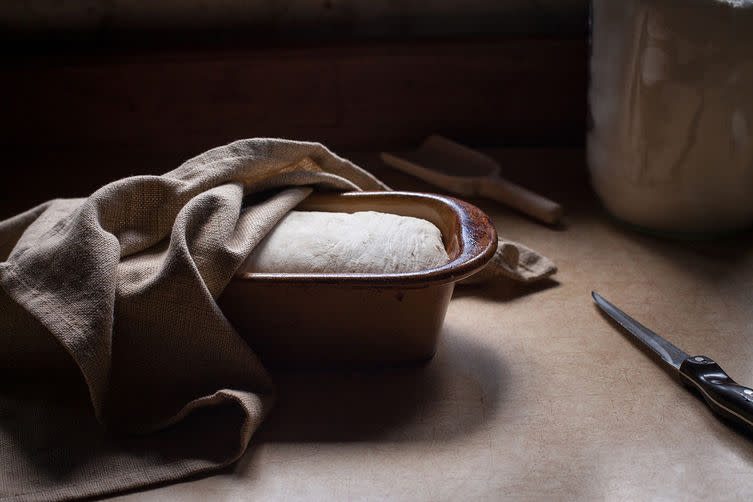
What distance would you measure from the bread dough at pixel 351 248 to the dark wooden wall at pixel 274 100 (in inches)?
19.2

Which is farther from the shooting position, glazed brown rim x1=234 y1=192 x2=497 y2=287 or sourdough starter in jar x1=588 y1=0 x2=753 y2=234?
sourdough starter in jar x1=588 y1=0 x2=753 y2=234

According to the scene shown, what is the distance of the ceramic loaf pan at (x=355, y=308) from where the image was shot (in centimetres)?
65

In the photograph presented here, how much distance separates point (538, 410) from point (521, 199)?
416 millimetres

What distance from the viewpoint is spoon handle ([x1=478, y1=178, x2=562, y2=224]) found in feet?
3.28

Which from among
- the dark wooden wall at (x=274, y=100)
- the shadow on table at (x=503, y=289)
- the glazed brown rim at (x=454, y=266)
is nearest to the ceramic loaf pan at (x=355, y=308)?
the glazed brown rim at (x=454, y=266)

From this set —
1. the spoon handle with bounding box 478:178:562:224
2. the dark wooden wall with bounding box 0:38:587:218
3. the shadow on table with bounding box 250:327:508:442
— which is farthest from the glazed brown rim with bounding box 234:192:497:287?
the dark wooden wall with bounding box 0:38:587:218

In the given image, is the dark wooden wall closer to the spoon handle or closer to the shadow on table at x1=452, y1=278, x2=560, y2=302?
the spoon handle

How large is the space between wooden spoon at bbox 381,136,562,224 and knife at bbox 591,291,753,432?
266 mm

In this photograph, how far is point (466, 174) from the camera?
1.10m

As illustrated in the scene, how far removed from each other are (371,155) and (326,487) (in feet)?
2.32

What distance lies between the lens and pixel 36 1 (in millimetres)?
1184

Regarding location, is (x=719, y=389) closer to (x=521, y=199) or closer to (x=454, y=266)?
(x=454, y=266)

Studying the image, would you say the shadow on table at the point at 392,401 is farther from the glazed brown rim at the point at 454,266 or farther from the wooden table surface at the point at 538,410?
the glazed brown rim at the point at 454,266

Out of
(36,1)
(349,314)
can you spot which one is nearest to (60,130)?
(36,1)
